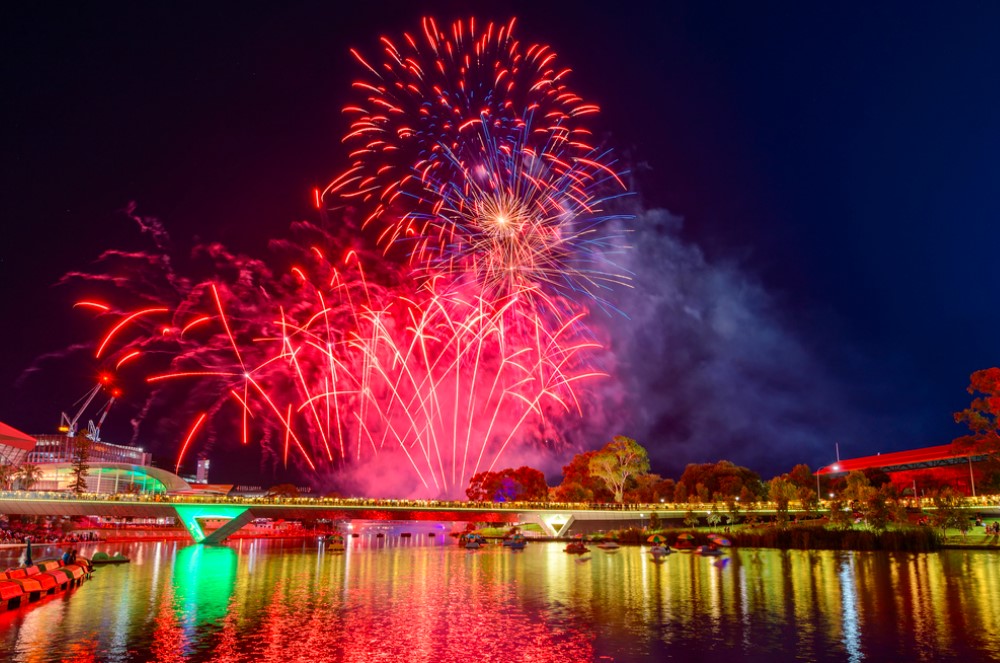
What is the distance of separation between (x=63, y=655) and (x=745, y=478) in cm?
15932

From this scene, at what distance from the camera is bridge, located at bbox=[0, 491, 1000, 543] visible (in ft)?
352

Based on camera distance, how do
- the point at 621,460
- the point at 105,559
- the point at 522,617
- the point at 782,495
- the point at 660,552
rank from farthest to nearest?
the point at 621,460
the point at 782,495
the point at 660,552
the point at 105,559
the point at 522,617

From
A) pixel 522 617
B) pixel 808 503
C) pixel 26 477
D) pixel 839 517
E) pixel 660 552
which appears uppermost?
pixel 26 477

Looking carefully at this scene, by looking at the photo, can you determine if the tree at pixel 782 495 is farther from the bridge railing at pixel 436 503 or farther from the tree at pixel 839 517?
the tree at pixel 839 517

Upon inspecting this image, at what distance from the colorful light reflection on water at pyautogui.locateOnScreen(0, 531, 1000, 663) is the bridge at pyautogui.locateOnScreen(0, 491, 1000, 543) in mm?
50364

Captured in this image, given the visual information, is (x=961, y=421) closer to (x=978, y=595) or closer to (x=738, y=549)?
(x=738, y=549)

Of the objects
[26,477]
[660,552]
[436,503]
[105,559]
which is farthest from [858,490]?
[26,477]

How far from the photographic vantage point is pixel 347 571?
6950 centimetres

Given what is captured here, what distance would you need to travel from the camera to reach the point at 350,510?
116 metres

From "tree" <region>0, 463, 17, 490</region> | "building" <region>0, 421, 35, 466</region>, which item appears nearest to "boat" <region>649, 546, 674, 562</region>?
"tree" <region>0, 463, 17, 490</region>

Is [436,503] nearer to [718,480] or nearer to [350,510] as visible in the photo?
[350,510]

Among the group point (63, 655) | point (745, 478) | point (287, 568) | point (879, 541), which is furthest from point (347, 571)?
point (745, 478)

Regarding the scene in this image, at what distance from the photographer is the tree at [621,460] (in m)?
158

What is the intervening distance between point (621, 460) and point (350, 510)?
2616 inches
